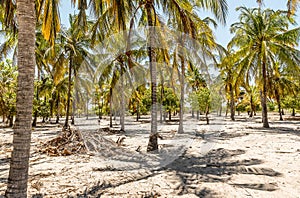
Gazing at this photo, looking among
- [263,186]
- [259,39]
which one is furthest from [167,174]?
[259,39]

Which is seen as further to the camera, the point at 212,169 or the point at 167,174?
the point at 212,169

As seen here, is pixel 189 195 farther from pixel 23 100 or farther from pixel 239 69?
pixel 239 69

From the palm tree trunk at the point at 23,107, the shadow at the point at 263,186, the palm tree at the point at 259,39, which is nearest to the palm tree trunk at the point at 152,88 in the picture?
the shadow at the point at 263,186

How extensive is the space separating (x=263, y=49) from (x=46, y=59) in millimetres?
15118

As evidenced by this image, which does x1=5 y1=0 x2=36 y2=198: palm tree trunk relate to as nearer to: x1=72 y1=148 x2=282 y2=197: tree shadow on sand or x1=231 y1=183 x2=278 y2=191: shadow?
x1=72 y1=148 x2=282 y2=197: tree shadow on sand

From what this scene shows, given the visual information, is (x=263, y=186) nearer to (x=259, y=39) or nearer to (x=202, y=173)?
(x=202, y=173)

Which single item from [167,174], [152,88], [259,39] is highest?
[259,39]

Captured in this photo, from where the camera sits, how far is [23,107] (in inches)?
133

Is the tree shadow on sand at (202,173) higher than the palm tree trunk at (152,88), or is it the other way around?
the palm tree trunk at (152,88)

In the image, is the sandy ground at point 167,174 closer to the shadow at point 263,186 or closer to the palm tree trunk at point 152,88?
the shadow at point 263,186

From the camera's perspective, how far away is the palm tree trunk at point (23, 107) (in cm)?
334

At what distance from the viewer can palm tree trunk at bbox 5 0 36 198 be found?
11.0 feet

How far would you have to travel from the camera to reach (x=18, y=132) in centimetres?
335

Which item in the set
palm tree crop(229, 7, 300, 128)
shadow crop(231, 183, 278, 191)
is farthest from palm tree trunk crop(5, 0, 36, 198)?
palm tree crop(229, 7, 300, 128)
